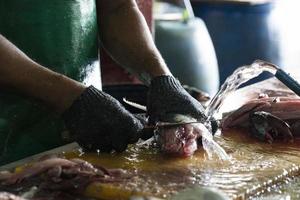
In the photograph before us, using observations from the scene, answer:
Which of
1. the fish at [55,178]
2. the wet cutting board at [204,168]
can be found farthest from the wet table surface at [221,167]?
the fish at [55,178]

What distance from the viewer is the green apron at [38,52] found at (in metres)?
2.88

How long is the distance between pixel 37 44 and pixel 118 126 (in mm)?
610

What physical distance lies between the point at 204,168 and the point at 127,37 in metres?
1.04

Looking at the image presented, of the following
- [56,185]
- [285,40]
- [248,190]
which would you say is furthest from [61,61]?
[285,40]

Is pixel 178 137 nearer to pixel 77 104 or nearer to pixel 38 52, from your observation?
pixel 77 104

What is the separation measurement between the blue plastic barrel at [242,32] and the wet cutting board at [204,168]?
3751 millimetres

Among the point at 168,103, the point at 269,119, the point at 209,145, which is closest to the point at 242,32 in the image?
the point at 269,119

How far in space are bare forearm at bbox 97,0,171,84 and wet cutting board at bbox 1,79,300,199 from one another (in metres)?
0.53

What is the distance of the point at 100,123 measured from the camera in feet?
8.54

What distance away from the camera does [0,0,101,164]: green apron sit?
2885 millimetres

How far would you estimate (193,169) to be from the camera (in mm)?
2445

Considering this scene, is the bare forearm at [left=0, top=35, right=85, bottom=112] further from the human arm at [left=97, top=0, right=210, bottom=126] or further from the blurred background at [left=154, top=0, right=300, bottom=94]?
the blurred background at [left=154, top=0, right=300, bottom=94]

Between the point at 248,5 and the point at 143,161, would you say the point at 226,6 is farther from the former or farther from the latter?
the point at 143,161

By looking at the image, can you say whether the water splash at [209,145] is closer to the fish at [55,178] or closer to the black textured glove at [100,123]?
the black textured glove at [100,123]
